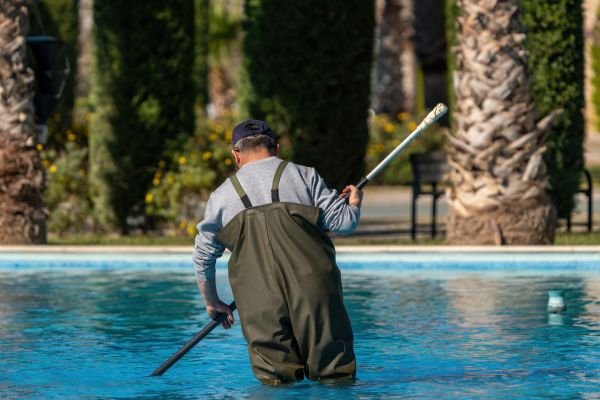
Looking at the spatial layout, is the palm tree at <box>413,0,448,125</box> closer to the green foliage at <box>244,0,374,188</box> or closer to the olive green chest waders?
the green foliage at <box>244,0,374,188</box>

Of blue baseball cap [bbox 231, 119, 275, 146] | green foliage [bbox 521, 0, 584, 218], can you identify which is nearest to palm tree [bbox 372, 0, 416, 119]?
green foliage [bbox 521, 0, 584, 218]

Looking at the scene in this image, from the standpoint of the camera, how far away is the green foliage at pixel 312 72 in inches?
805

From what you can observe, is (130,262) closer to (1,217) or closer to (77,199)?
(1,217)

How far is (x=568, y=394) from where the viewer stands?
8844 millimetres

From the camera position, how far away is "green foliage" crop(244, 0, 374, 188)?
20.4 meters

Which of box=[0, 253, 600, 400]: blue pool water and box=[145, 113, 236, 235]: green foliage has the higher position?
box=[145, 113, 236, 235]: green foliage

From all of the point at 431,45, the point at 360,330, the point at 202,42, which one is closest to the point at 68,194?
the point at 360,330

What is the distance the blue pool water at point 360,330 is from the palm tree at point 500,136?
128cm

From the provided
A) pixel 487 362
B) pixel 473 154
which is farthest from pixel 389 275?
pixel 487 362

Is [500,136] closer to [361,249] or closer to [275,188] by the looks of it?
[361,249]

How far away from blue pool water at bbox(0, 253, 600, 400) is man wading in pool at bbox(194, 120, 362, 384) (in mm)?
321

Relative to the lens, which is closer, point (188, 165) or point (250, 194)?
point (250, 194)

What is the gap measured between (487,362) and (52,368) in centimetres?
291

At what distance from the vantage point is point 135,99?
20.8 meters
